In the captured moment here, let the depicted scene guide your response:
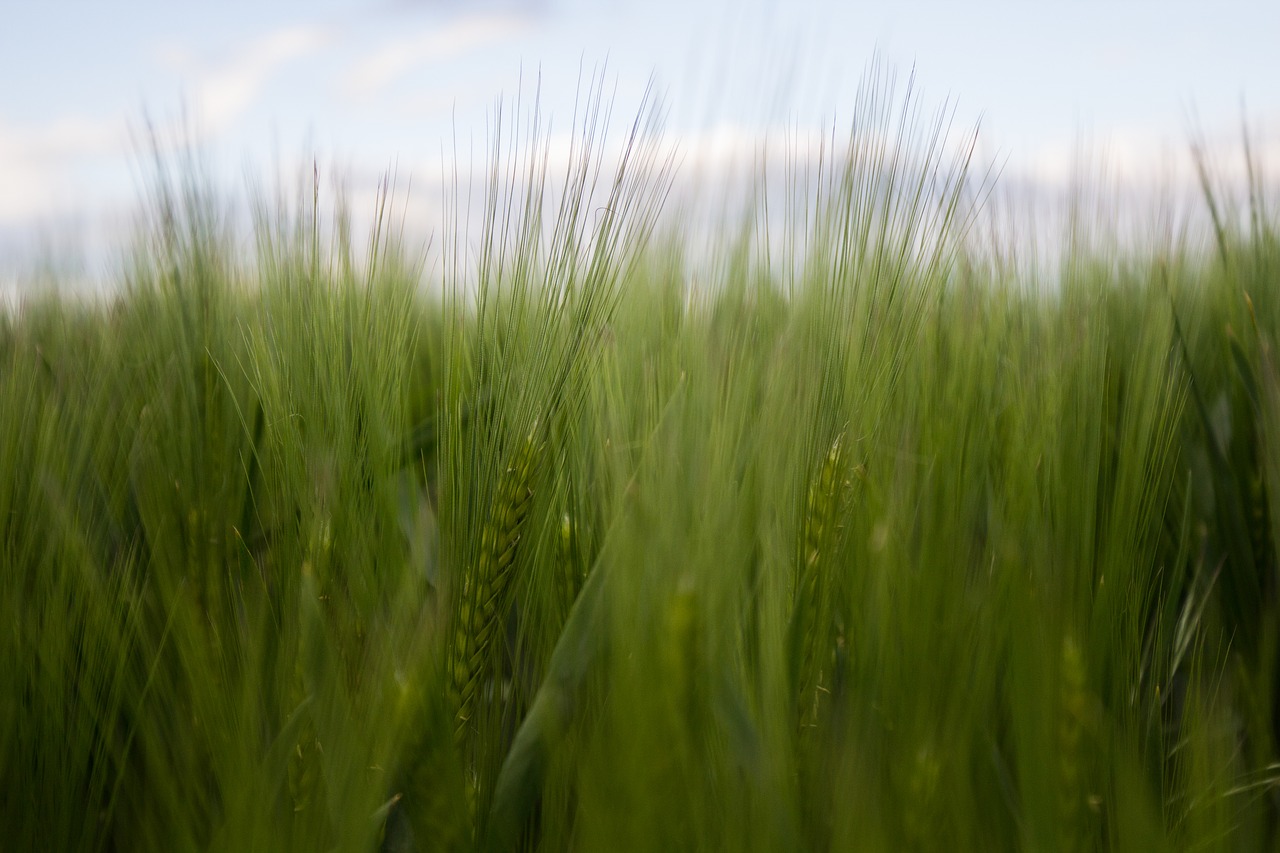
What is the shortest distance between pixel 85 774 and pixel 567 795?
0.43 m

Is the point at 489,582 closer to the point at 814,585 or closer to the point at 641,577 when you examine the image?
the point at 641,577

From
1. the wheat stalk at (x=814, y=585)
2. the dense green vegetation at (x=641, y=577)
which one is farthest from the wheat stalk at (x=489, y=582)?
the wheat stalk at (x=814, y=585)

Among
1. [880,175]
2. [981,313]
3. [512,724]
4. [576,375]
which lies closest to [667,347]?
[576,375]

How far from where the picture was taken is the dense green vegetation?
0.55m

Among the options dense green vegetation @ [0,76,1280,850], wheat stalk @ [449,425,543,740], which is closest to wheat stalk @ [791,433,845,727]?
dense green vegetation @ [0,76,1280,850]

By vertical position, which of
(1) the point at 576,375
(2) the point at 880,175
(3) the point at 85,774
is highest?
(2) the point at 880,175

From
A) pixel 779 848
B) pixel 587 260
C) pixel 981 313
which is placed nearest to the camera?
pixel 779 848

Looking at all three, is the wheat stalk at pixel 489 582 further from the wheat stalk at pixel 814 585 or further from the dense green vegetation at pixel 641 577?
the wheat stalk at pixel 814 585

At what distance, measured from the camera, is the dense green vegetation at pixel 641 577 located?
1.81 ft

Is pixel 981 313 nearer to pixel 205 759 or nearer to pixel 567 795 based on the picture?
pixel 567 795

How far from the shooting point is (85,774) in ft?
2.42

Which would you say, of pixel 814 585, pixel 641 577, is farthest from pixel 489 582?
pixel 814 585

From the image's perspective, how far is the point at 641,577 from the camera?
0.57m

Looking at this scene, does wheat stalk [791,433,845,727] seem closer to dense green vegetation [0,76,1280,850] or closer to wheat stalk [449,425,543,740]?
dense green vegetation [0,76,1280,850]
